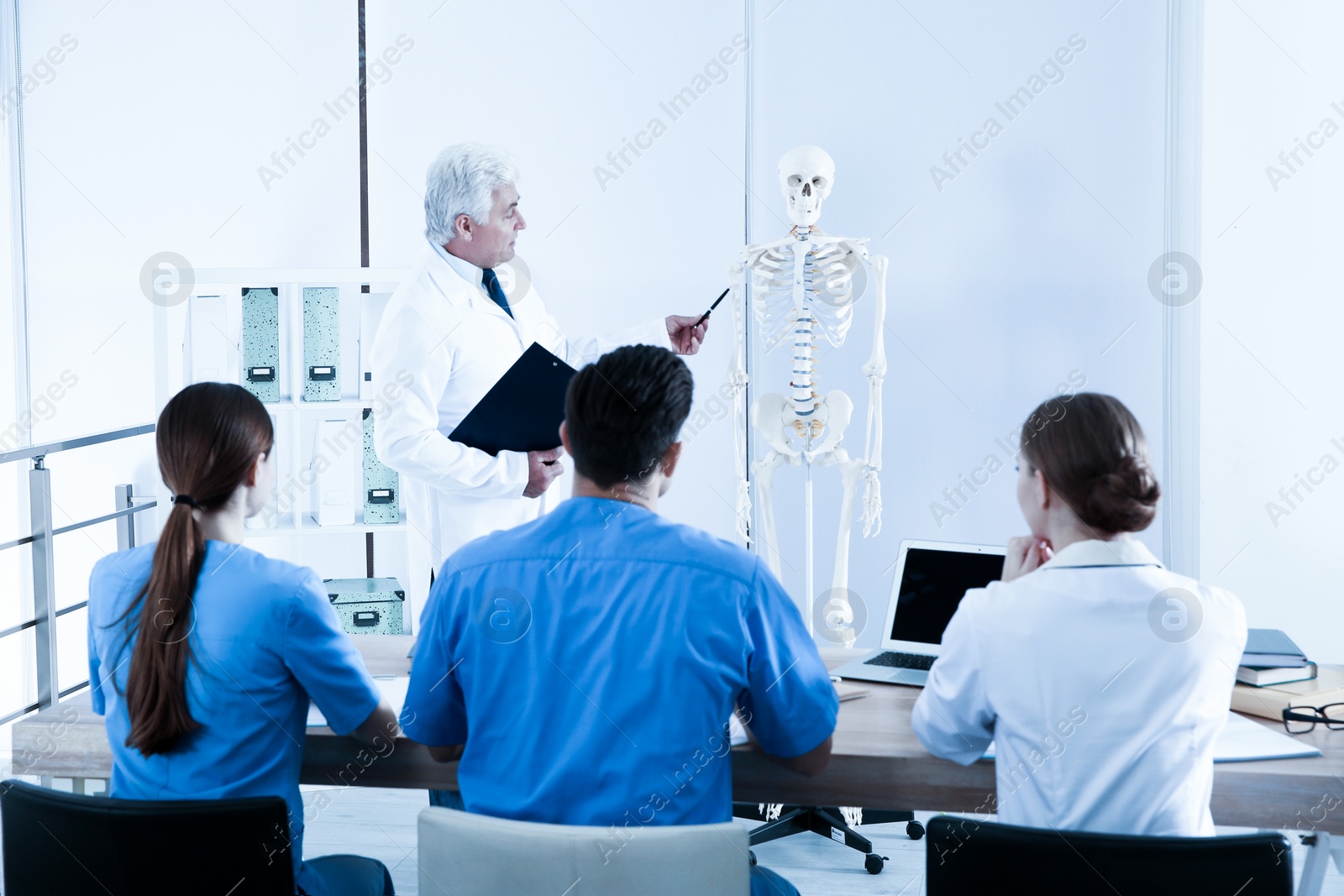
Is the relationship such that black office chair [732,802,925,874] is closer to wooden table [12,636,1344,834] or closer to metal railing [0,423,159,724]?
wooden table [12,636,1344,834]

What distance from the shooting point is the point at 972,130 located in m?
3.51

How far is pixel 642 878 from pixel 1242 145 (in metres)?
3.10

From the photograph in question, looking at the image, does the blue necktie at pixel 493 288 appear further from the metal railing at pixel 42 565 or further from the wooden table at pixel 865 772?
the wooden table at pixel 865 772

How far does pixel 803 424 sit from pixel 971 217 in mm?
A: 1029

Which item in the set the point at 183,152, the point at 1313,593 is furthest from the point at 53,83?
the point at 1313,593

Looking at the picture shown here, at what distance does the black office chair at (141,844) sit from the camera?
1.19 m

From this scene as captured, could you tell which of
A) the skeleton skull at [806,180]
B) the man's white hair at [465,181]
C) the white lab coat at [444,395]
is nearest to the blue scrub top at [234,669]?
the white lab coat at [444,395]

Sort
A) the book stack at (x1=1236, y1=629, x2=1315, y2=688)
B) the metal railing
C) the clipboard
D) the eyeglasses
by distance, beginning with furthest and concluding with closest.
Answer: the metal railing → the clipboard → the book stack at (x1=1236, y1=629, x2=1315, y2=688) → the eyeglasses

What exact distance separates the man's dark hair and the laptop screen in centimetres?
78

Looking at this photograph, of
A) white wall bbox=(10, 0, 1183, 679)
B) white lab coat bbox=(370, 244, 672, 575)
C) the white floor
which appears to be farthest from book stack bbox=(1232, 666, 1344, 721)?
white wall bbox=(10, 0, 1183, 679)

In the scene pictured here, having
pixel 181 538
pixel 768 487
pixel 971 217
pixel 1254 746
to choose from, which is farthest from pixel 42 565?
pixel 971 217

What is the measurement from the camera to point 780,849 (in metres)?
2.88

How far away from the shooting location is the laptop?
6.30 ft

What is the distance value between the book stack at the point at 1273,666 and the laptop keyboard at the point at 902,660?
0.49m
